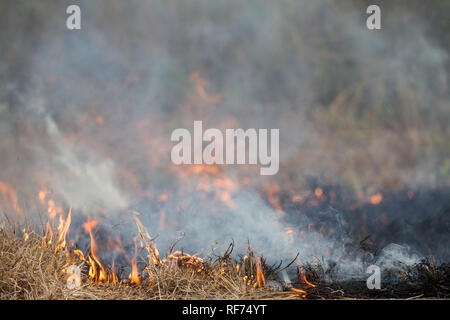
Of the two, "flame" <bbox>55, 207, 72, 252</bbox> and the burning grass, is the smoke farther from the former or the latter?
the burning grass

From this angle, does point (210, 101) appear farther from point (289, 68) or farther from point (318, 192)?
point (318, 192)

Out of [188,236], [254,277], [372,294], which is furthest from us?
[188,236]

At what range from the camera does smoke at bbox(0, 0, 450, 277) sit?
3.59 meters

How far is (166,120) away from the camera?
3.65 meters

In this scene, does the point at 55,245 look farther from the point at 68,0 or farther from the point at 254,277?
the point at 68,0

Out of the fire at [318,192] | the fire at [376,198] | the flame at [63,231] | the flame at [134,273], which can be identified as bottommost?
the flame at [134,273]

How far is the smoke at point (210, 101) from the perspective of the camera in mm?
3586

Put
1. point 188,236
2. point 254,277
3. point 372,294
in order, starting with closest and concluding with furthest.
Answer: point 372,294
point 254,277
point 188,236

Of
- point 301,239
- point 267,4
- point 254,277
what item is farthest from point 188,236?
point 267,4

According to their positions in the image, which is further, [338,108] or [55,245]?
[338,108]

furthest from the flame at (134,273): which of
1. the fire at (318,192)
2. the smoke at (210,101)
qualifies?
the fire at (318,192)

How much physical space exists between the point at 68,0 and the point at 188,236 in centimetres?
225

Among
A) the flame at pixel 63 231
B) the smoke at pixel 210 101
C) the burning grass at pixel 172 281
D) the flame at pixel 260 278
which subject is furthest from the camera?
the smoke at pixel 210 101

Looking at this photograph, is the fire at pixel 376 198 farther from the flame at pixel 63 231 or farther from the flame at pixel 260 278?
the flame at pixel 63 231
